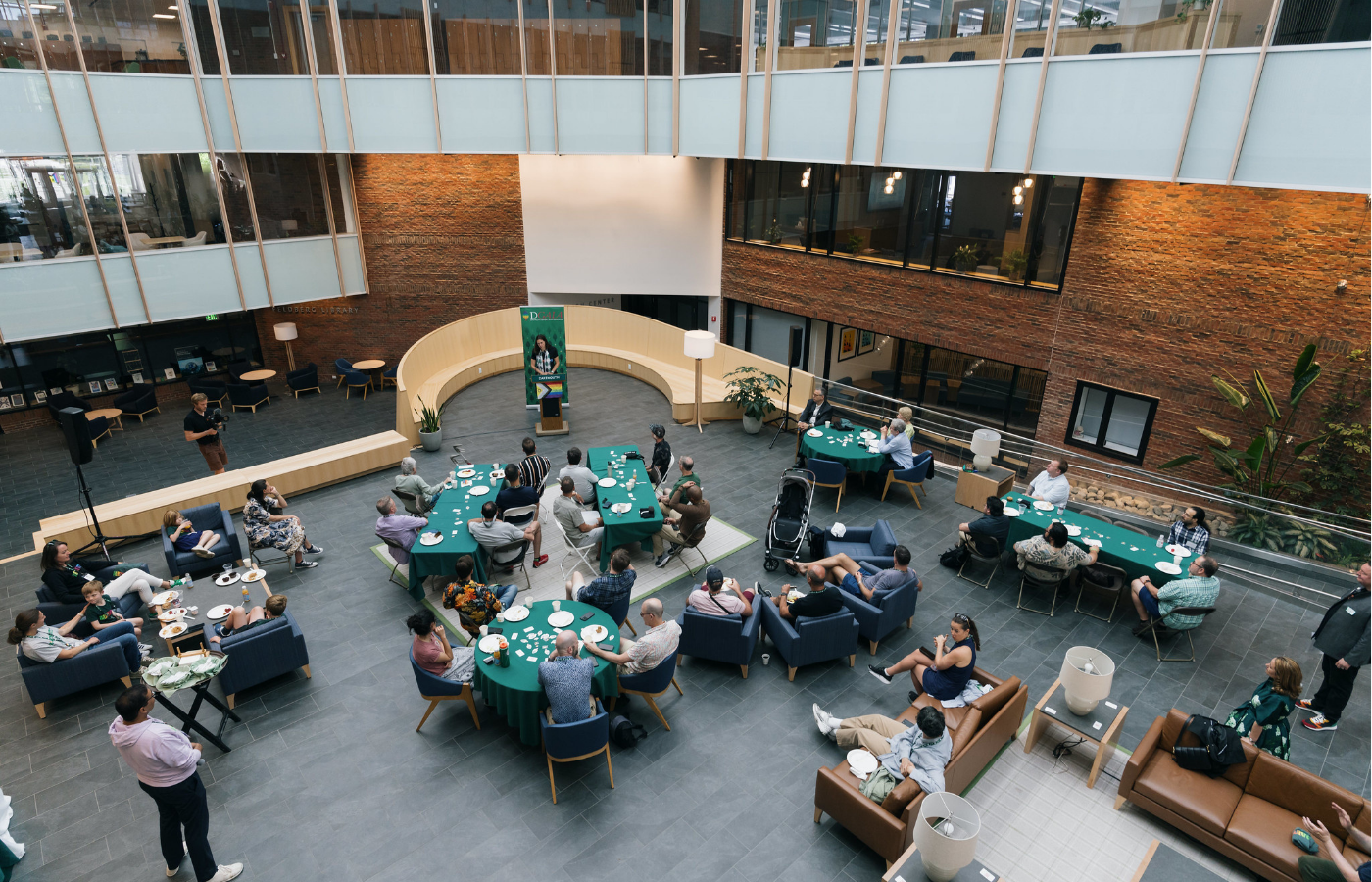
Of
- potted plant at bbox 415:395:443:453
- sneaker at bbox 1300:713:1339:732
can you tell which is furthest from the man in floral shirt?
sneaker at bbox 1300:713:1339:732

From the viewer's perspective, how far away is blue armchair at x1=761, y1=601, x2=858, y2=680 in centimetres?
732

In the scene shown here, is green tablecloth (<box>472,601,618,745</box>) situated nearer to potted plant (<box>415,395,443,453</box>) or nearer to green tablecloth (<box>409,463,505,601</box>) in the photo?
green tablecloth (<box>409,463,505,601</box>)

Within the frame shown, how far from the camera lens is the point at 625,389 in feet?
54.7

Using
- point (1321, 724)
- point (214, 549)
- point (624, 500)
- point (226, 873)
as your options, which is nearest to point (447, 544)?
point (624, 500)

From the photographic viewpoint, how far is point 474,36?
48.0 feet

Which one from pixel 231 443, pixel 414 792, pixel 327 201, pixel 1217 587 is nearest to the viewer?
pixel 414 792

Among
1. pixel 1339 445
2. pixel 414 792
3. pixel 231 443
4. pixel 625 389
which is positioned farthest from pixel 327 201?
pixel 1339 445

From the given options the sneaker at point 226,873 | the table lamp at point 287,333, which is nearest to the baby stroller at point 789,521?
the sneaker at point 226,873

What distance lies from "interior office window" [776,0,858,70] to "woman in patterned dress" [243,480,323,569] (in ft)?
36.8

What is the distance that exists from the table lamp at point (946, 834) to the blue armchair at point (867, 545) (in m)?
3.77

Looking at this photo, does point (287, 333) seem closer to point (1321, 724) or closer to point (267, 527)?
point (267, 527)

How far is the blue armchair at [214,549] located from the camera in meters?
8.98

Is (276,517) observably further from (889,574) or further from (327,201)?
(327,201)

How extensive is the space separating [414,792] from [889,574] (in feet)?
17.1
